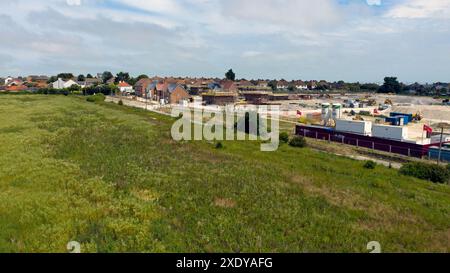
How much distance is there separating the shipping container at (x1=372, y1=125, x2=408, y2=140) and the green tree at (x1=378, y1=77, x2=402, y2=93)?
11527cm

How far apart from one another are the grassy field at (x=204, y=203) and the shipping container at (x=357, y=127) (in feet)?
49.2

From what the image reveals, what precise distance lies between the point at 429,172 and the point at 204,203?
50.1 ft

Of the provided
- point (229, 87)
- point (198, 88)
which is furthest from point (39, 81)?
point (229, 87)

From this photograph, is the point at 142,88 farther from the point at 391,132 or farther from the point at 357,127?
the point at 391,132

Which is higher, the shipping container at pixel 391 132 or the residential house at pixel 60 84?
the residential house at pixel 60 84

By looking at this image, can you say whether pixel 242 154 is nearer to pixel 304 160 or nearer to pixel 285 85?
pixel 304 160

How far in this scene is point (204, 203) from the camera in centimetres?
1334

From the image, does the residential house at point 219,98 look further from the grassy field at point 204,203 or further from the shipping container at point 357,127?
the grassy field at point 204,203

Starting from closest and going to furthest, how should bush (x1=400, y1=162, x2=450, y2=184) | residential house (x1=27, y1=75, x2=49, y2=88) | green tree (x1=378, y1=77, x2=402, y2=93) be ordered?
bush (x1=400, y1=162, x2=450, y2=184) → residential house (x1=27, y1=75, x2=49, y2=88) → green tree (x1=378, y1=77, x2=402, y2=93)

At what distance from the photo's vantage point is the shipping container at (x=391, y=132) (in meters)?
33.8

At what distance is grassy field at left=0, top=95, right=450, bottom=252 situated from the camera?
395 inches

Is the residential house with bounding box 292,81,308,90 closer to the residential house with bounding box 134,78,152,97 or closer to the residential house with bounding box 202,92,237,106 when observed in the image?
the residential house with bounding box 134,78,152,97

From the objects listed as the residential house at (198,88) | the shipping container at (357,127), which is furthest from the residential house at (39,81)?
the shipping container at (357,127)

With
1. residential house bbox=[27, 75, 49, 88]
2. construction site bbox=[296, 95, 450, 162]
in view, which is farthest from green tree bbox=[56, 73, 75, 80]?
construction site bbox=[296, 95, 450, 162]
